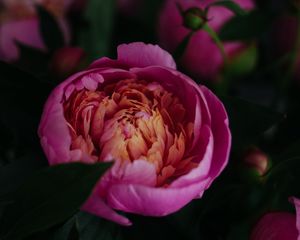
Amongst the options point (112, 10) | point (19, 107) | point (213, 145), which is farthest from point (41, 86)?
point (112, 10)

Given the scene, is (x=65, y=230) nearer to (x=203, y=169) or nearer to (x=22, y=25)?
(x=203, y=169)

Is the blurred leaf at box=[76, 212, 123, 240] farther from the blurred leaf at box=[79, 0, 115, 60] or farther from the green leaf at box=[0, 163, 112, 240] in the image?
the blurred leaf at box=[79, 0, 115, 60]

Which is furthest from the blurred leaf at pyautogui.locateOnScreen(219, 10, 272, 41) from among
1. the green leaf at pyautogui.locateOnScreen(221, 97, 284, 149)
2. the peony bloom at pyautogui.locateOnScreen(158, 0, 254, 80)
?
the green leaf at pyautogui.locateOnScreen(221, 97, 284, 149)

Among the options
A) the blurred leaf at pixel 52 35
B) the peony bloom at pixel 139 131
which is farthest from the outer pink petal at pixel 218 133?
the blurred leaf at pixel 52 35

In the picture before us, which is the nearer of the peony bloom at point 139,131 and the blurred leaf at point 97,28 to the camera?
the peony bloom at point 139,131

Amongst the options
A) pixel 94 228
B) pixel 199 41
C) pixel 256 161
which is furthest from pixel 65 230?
pixel 199 41

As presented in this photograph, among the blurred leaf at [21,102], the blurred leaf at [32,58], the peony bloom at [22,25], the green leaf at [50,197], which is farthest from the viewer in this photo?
the peony bloom at [22,25]

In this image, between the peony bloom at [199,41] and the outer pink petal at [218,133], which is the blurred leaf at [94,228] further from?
the peony bloom at [199,41]

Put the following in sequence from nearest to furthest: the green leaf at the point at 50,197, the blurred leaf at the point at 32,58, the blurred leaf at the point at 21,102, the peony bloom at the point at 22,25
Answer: the green leaf at the point at 50,197 → the blurred leaf at the point at 21,102 → the blurred leaf at the point at 32,58 → the peony bloom at the point at 22,25
